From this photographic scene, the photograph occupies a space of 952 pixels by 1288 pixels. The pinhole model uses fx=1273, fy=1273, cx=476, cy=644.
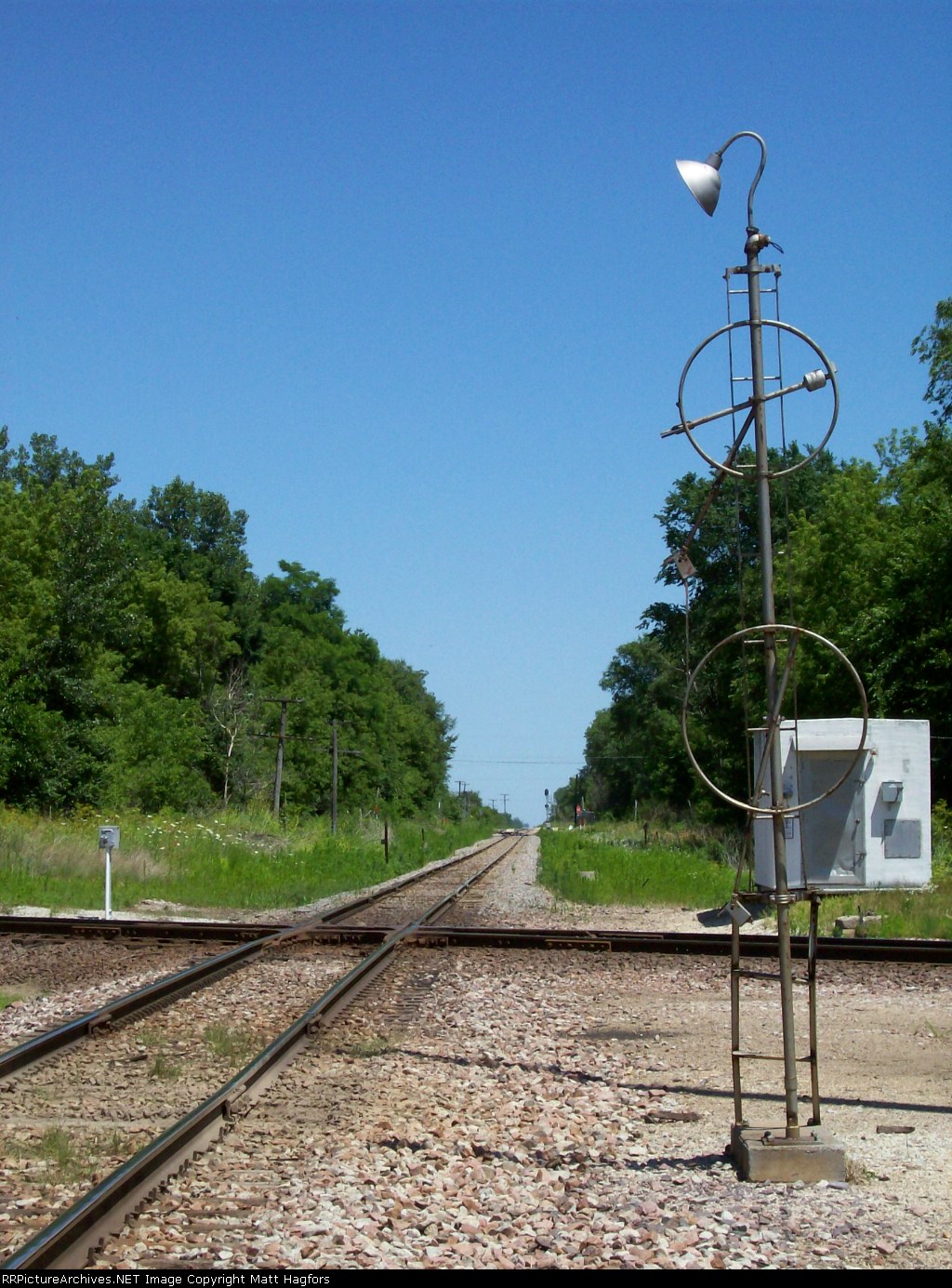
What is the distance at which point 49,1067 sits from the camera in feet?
27.6

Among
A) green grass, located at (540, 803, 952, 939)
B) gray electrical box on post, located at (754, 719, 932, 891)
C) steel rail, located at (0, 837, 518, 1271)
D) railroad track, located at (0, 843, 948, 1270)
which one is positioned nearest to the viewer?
steel rail, located at (0, 837, 518, 1271)

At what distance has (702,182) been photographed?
6.44 m

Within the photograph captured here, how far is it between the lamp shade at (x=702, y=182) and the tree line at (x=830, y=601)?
13.2 meters

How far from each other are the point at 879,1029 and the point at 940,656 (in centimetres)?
2647

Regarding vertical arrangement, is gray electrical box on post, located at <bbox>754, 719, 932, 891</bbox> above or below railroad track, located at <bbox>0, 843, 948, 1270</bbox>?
above

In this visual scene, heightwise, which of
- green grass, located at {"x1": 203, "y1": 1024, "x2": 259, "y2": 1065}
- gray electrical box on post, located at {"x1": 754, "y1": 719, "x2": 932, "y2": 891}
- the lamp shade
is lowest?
green grass, located at {"x1": 203, "y1": 1024, "x2": 259, "y2": 1065}

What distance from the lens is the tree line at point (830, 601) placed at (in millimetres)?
35906

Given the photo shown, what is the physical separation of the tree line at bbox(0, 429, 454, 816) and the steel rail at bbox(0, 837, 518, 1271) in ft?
102

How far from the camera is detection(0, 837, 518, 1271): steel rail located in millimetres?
4602

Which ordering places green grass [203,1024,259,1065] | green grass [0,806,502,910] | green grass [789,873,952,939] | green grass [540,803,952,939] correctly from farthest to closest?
green grass [0,806,502,910] < green grass [540,803,952,939] < green grass [789,873,952,939] < green grass [203,1024,259,1065]

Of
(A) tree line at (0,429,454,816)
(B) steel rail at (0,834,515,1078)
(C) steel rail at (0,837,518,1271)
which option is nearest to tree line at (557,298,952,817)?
(B) steel rail at (0,834,515,1078)

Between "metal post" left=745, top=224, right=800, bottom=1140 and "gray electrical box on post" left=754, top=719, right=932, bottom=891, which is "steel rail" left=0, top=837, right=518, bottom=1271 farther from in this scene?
"gray electrical box on post" left=754, top=719, right=932, bottom=891

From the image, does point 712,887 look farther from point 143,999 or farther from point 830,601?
point 830,601

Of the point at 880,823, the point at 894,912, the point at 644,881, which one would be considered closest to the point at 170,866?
the point at 644,881
